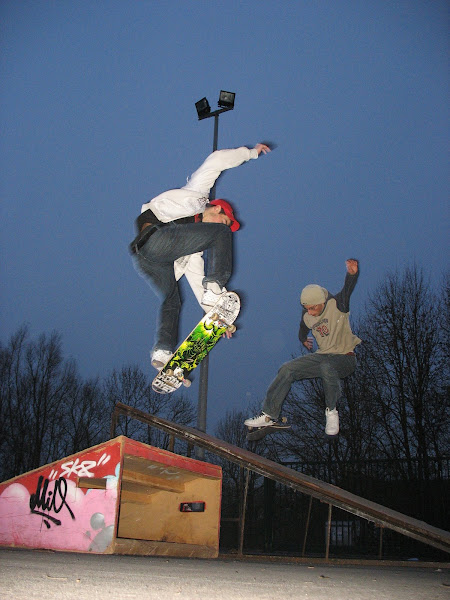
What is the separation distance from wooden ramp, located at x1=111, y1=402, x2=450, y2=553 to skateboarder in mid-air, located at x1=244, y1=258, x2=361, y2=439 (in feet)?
4.38

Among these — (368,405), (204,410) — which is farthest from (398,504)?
(204,410)

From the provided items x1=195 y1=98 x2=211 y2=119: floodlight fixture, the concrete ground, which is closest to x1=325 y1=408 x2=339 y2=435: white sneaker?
the concrete ground

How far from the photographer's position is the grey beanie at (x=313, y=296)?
717cm

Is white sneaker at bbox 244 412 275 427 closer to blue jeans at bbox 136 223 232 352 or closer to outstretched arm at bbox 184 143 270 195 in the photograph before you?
blue jeans at bbox 136 223 232 352

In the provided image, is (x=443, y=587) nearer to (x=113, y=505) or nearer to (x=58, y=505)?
(x=113, y=505)

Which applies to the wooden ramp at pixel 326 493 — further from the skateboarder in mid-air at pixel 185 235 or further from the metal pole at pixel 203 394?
the metal pole at pixel 203 394

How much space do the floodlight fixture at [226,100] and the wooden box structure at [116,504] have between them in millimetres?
6264

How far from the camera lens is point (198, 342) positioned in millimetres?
6547

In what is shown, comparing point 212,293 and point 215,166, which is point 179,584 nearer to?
point 212,293

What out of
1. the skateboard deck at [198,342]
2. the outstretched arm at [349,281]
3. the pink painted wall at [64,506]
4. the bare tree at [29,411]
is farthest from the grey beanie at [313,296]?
the bare tree at [29,411]

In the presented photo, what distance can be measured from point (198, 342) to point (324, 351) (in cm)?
185

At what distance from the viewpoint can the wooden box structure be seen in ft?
14.3

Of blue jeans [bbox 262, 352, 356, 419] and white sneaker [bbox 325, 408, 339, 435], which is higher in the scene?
blue jeans [bbox 262, 352, 356, 419]

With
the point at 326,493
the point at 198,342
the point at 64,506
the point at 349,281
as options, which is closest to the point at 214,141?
the point at 349,281
